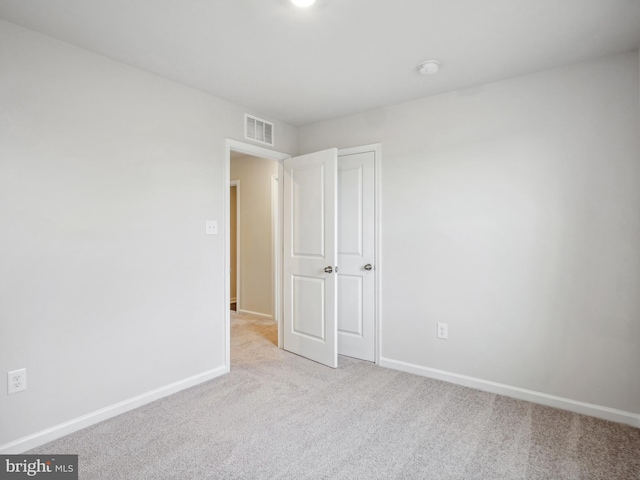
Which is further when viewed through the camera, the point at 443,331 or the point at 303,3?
the point at 443,331

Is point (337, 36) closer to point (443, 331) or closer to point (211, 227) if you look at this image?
point (211, 227)

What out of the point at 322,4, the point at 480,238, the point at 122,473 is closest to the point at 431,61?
the point at 322,4

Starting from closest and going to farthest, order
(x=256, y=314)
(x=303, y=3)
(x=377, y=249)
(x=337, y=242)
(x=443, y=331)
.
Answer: (x=303, y=3) < (x=443, y=331) < (x=377, y=249) < (x=337, y=242) < (x=256, y=314)

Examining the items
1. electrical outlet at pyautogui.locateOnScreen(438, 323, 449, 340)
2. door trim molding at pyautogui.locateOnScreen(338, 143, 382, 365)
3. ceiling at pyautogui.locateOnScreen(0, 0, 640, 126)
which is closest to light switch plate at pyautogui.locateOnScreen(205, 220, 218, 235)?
ceiling at pyautogui.locateOnScreen(0, 0, 640, 126)

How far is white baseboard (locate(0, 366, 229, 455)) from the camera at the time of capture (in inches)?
77.7

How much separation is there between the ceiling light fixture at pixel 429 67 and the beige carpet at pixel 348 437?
7.97 ft

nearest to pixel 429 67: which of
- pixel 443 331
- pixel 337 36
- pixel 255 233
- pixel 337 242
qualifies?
pixel 337 36

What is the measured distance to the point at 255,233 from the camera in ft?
17.4

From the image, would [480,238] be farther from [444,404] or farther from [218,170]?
[218,170]

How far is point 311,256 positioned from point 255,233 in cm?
208

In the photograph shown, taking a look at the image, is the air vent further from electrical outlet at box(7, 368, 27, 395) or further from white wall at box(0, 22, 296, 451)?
electrical outlet at box(7, 368, 27, 395)

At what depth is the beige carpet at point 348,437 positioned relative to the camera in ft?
5.98

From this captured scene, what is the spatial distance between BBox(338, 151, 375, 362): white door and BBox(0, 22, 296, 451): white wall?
1265mm

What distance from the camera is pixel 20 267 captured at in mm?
1981
